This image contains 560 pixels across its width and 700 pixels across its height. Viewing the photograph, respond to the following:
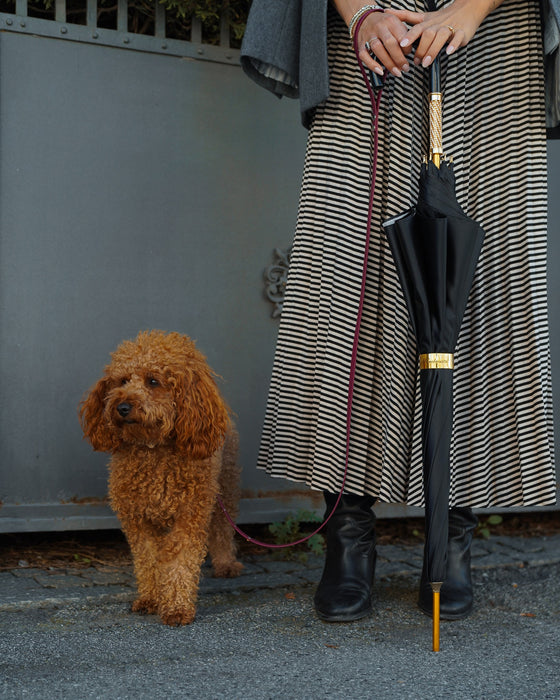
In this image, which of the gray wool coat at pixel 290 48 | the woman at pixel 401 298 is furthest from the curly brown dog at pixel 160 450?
the gray wool coat at pixel 290 48

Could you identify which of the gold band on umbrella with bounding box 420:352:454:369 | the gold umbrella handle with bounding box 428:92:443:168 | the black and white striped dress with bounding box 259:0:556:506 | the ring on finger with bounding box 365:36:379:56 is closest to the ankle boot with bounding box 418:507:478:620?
the black and white striped dress with bounding box 259:0:556:506

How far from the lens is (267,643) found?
2.22 m

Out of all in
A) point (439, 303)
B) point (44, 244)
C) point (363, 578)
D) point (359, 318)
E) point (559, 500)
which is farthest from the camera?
point (559, 500)

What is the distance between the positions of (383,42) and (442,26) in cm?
16

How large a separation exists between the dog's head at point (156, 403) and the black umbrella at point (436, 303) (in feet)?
2.44

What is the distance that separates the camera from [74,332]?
3117mm

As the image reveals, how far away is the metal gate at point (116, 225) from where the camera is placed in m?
3.04

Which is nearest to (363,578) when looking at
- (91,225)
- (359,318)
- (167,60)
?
(359,318)

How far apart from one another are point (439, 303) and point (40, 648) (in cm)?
138

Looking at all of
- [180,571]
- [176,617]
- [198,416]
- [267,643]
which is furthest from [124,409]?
[267,643]

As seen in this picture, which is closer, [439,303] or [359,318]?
[439,303]

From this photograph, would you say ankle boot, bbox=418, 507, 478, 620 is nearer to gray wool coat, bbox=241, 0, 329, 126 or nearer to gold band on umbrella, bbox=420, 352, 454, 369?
gold band on umbrella, bbox=420, 352, 454, 369

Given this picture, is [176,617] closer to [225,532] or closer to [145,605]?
[145,605]

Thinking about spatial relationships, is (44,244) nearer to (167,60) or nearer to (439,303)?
(167,60)
